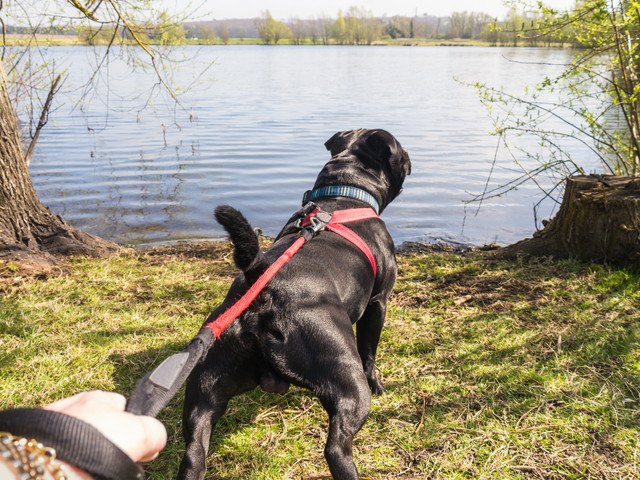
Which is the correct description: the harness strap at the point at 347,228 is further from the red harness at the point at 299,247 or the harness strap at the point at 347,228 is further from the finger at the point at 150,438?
the finger at the point at 150,438

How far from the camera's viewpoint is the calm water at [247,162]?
9.93m

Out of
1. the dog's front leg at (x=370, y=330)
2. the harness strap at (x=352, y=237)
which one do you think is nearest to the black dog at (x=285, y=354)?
the harness strap at (x=352, y=237)

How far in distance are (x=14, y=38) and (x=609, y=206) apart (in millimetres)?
8048

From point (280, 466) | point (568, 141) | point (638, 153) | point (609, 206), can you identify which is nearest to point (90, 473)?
point (280, 466)

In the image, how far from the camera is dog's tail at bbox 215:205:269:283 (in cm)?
258

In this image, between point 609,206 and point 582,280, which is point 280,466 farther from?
point 609,206

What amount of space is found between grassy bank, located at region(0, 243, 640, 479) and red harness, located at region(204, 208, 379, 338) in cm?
95

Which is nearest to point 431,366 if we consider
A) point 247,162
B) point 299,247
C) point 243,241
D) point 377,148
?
point 299,247

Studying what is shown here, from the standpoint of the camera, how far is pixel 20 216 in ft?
19.7

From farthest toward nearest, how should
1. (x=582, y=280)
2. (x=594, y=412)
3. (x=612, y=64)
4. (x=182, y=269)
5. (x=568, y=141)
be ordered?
(x=568, y=141) → (x=612, y=64) → (x=182, y=269) → (x=582, y=280) → (x=594, y=412)

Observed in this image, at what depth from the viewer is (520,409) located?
135 inches

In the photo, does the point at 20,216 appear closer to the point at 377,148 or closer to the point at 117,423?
the point at 377,148

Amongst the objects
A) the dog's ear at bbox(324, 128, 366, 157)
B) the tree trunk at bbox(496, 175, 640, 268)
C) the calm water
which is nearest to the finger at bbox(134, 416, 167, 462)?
the dog's ear at bbox(324, 128, 366, 157)

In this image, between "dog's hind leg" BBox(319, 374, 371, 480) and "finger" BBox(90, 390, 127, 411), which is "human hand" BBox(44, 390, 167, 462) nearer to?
"finger" BBox(90, 390, 127, 411)
